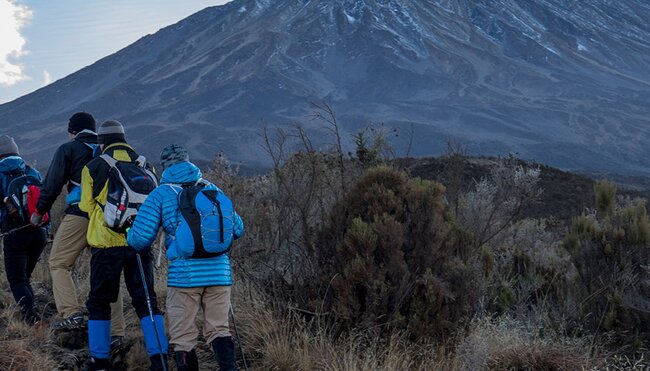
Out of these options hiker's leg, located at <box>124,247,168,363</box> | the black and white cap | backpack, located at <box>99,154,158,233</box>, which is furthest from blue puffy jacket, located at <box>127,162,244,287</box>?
the black and white cap

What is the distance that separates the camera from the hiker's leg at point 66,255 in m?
4.93

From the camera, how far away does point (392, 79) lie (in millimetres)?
152375

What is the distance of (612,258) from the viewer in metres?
6.29

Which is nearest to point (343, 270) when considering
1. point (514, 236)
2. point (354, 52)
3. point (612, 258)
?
point (612, 258)

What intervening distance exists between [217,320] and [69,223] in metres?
1.46

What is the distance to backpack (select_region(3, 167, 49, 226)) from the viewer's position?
5344 millimetres

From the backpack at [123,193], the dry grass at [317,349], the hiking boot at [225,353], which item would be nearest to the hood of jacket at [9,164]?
the backpack at [123,193]

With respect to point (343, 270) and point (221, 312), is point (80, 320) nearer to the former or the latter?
point (221, 312)

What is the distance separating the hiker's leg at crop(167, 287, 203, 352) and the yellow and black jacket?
2.17 feet

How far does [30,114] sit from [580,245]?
17066cm

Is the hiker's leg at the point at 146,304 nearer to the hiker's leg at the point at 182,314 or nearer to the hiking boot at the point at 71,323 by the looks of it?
the hiker's leg at the point at 182,314

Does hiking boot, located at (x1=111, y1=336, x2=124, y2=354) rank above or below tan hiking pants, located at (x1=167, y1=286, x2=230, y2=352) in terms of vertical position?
below

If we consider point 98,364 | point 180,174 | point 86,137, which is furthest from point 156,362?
point 86,137

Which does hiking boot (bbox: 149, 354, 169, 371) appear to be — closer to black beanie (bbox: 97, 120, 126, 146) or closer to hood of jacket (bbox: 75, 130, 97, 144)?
black beanie (bbox: 97, 120, 126, 146)
